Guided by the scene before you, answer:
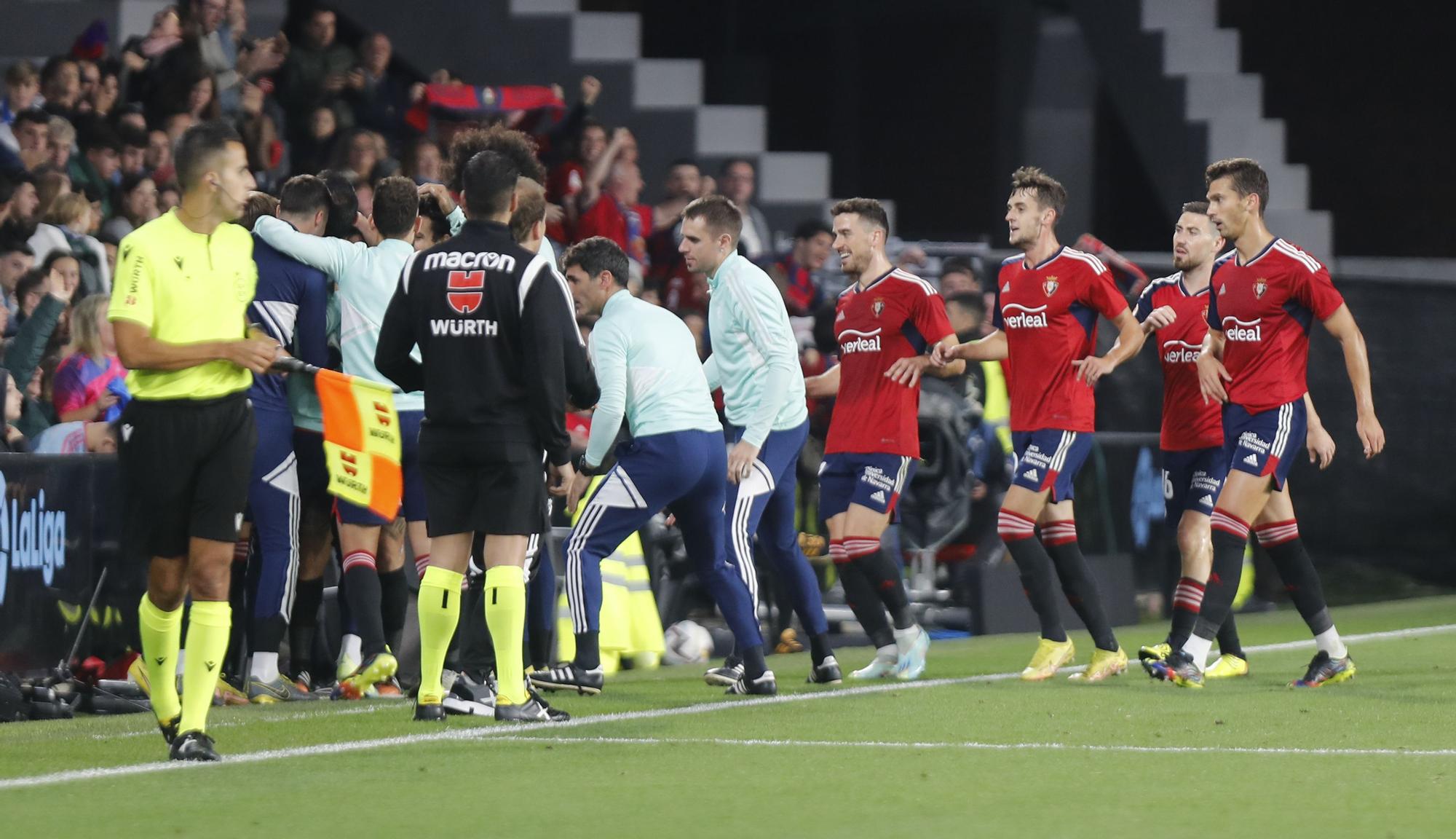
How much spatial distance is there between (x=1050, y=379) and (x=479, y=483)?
3146 millimetres

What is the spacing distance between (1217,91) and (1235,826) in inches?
642

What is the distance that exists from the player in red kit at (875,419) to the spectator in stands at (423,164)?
4.40 meters

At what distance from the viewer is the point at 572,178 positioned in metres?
16.0

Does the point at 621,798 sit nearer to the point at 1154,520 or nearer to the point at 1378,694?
the point at 1378,694

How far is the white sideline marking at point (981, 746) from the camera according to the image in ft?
24.0

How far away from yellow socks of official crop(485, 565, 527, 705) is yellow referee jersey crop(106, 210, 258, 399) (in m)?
1.24

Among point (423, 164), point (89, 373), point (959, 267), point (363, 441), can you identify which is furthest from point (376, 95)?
point (363, 441)

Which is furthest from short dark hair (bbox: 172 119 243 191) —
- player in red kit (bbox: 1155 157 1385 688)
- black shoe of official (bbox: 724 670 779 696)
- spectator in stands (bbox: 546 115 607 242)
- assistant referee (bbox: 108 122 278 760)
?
spectator in stands (bbox: 546 115 607 242)

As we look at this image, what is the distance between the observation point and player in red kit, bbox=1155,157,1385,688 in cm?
954

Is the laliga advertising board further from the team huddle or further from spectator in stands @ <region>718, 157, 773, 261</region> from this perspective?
spectator in stands @ <region>718, 157, 773, 261</region>

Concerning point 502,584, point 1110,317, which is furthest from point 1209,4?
point 502,584

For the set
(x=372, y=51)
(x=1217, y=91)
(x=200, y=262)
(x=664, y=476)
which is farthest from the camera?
(x=1217, y=91)

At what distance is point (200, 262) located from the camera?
279 inches

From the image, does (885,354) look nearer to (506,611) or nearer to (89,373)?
(506,611)
